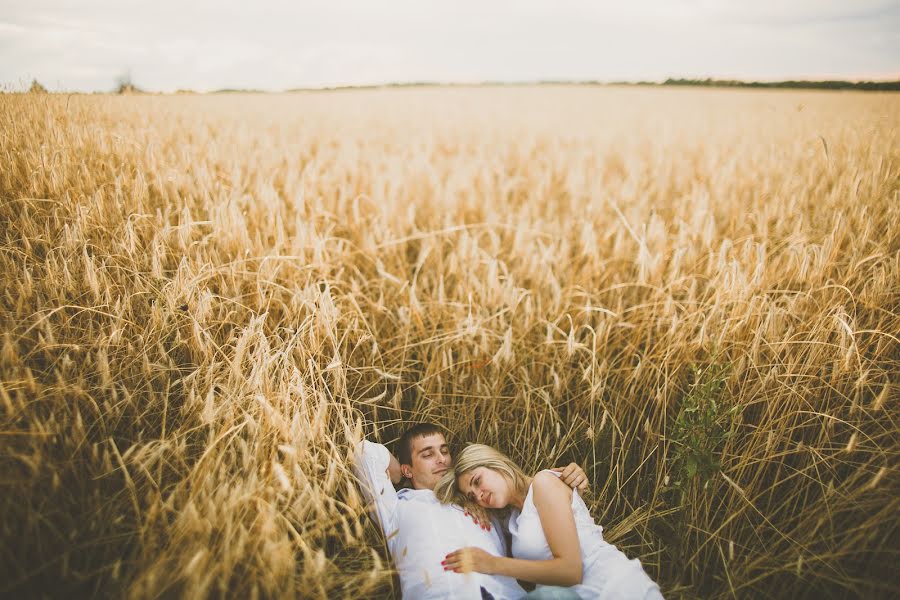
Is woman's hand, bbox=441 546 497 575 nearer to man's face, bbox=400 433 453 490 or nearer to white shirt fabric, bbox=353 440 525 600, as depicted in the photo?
white shirt fabric, bbox=353 440 525 600

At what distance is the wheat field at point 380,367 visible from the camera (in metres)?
1.14

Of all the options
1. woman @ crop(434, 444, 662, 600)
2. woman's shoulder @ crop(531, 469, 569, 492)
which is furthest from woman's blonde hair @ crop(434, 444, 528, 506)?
woman's shoulder @ crop(531, 469, 569, 492)

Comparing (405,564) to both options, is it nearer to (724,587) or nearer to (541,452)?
(541,452)

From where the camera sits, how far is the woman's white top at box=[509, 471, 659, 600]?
127 cm

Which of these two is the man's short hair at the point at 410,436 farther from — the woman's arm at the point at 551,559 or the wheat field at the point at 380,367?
the woman's arm at the point at 551,559

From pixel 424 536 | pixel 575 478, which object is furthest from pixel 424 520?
pixel 575 478

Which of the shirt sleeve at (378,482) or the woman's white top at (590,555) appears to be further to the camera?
the shirt sleeve at (378,482)

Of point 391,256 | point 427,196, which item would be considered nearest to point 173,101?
point 427,196

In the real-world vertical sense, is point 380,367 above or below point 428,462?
above

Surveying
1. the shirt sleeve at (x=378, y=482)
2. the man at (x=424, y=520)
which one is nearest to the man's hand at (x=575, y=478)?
the man at (x=424, y=520)

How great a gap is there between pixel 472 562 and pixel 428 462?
40 centimetres

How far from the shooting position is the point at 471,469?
5.15 feet

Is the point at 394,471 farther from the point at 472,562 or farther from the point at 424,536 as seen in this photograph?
the point at 472,562

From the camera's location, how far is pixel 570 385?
1896 mm
